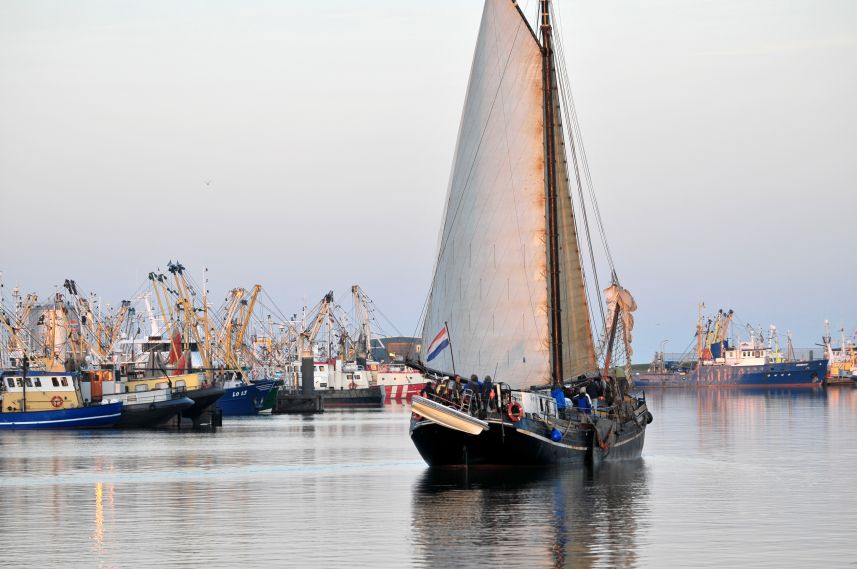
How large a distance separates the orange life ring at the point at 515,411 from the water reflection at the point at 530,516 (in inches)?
83.3

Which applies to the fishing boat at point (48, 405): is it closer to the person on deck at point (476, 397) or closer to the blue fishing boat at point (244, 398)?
the blue fishing boat at point (244, 398)

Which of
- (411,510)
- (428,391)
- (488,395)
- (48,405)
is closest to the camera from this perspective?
(411,510)

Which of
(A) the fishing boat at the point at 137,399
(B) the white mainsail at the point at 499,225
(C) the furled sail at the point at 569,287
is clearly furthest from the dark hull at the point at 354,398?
(B) the white mainsail at the point at 499,225

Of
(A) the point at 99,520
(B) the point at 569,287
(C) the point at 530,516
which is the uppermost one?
(B) the point at 569,287

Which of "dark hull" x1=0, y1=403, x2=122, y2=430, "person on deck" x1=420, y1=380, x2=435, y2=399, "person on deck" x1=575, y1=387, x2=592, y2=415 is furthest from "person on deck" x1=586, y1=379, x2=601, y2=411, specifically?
"dark hull" x1=0, y1=403, x2=122, y2=430

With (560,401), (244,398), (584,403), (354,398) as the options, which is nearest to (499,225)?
(560,401)

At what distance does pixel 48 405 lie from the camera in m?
104

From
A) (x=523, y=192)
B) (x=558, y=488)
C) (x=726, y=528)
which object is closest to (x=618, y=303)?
(x=523, y=192)

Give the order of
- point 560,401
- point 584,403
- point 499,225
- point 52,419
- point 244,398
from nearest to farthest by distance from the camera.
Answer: point 560,401 < point 499,225 < point 584,403 < point 52,419 < point 244,398

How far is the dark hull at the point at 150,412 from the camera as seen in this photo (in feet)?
358

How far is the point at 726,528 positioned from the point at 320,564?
39.0 ft

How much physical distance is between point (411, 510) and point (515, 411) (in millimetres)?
10267

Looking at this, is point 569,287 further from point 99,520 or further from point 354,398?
point 354,398

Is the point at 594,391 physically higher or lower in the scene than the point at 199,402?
higher
